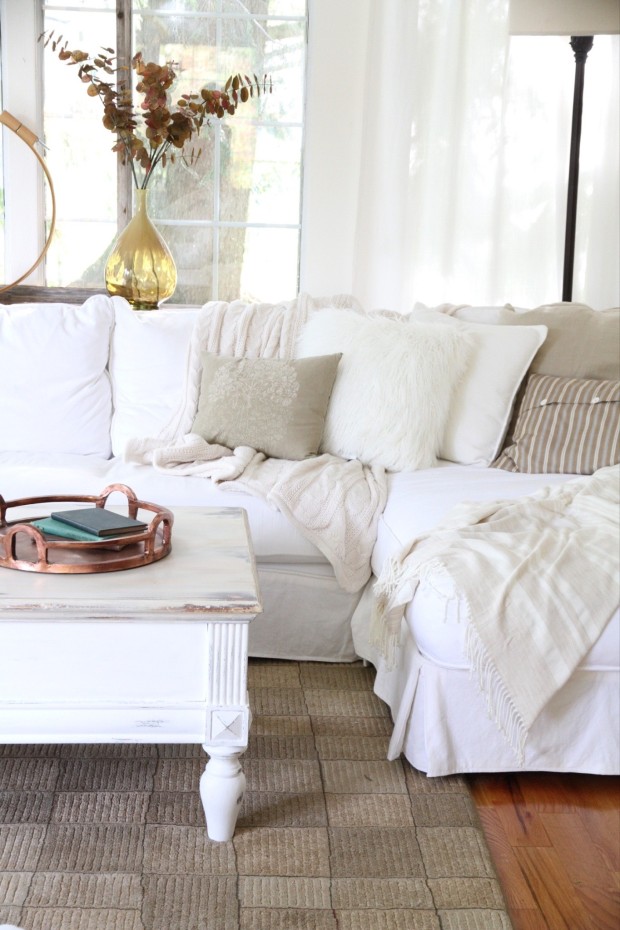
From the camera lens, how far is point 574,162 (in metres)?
3.60

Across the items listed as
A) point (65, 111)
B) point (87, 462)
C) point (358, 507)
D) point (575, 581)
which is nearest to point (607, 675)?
point (575, 581)

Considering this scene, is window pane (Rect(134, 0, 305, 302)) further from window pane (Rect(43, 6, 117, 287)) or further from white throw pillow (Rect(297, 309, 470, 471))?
white throw pillow (Rect(297, 309, 470, 471))

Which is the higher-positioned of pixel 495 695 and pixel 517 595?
pixel 517 595

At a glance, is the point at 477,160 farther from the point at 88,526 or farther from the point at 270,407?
the point at 88,526

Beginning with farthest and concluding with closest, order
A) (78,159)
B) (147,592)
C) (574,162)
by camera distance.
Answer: (78,159) < (574,162) < (147,592)

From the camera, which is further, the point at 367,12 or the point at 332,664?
the point at 367,12

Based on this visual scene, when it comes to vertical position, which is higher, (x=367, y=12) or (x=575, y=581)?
(x=367, y=12)

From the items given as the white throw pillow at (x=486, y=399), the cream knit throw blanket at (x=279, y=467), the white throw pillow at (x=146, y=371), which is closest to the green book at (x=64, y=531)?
the cream knit throw blanket at (x=279, y=467)

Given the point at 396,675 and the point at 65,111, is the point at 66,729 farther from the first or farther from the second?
the point at 65,111

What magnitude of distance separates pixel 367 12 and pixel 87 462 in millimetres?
2280

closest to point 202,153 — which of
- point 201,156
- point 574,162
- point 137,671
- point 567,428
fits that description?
point 201,156

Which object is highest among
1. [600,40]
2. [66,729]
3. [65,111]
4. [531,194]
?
[600,40]

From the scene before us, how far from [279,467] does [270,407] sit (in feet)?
0.60

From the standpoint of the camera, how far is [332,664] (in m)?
2.50
